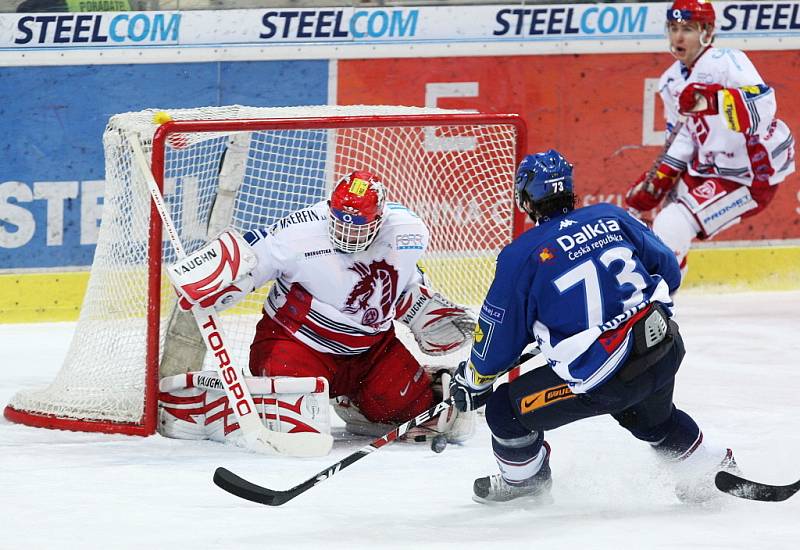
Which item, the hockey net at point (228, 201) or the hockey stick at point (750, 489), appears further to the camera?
the hockey net at point (228, 201)

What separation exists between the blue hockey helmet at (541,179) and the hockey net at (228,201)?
1.23m

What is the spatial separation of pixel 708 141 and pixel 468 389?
9.36 ft

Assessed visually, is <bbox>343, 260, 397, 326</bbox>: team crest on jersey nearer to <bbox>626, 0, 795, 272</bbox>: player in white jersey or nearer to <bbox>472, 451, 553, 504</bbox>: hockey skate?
<bbox>472, 451, 553, 504</bbox>: hockey skate

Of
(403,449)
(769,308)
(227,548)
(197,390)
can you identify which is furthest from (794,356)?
(227,548)

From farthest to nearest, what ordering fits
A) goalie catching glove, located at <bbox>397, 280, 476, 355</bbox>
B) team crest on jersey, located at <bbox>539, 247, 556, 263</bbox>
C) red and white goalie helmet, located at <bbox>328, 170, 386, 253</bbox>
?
1. goalie catching glove, located at <bbox>397, 280, 476, 355</bbox>
2. red and white goalie helmet, located at <bbox>328, 170, 386, 253</bbox>
3. team crest on jersey, located at <bbox>539, 247, 556, 263</bbox>

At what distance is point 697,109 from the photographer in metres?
6.34

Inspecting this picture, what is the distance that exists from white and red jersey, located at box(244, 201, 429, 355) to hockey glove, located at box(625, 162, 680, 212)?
2.09 metres

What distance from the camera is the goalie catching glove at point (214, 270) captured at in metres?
4.63

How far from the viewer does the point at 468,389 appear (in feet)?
13.2

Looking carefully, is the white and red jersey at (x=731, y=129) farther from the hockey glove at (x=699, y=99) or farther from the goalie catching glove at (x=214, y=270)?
the goalie catching glove at (x=214, y=270)

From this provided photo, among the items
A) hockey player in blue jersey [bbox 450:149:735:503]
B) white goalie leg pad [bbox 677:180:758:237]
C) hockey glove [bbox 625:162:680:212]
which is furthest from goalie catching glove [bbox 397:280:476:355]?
hockey glove [bbox 625:162:680:212]

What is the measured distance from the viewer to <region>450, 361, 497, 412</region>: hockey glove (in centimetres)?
399

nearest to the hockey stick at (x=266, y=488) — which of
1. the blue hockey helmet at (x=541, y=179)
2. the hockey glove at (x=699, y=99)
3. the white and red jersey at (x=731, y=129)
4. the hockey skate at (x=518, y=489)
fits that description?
the hockey skate at (x=518, y=489)

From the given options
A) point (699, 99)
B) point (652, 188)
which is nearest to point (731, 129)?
point (699, 99)
